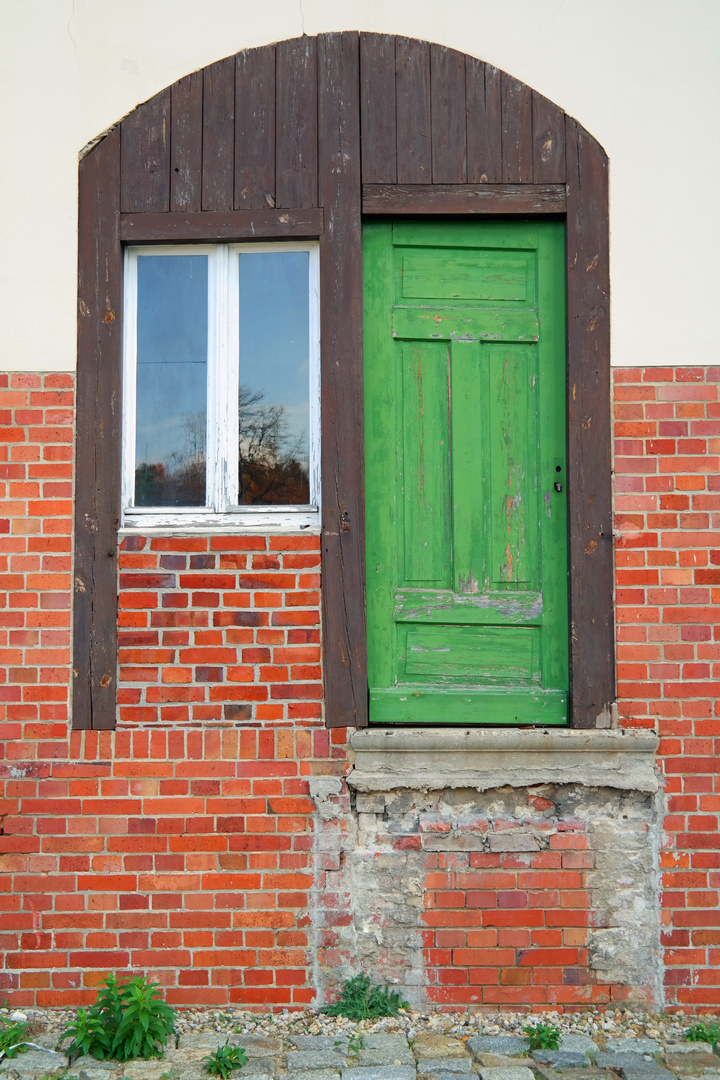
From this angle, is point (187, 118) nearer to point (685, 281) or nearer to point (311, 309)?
point (311, 309)

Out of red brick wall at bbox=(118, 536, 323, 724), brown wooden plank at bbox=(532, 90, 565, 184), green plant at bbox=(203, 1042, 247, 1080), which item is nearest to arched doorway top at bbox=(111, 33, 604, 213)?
brown wooden plank at bbox=(532, 90, 565, 184)

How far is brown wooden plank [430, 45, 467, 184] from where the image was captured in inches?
154

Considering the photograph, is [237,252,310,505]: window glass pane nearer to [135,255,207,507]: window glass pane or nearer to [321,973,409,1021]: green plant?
[135,255,207,507]: window glass pane

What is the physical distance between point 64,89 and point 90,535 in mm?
1998

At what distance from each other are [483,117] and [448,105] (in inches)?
6.5

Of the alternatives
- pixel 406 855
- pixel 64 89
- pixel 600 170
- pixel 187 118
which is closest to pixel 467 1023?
pixel 406 855

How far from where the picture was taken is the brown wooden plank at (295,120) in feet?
12.9

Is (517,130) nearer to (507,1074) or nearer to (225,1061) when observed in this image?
(507,1074)

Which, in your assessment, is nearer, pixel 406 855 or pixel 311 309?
pixel 406 855

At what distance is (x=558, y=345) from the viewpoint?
3.97 meters

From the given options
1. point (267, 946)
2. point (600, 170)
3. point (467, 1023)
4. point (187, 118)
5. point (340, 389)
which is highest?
point (187, 118)

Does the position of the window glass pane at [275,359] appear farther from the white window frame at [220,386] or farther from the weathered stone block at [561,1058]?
the weathered stone block at [561,1058]

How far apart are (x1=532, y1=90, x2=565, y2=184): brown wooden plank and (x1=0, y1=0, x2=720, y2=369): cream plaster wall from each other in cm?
6

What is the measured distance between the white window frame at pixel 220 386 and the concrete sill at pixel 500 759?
1083mm
